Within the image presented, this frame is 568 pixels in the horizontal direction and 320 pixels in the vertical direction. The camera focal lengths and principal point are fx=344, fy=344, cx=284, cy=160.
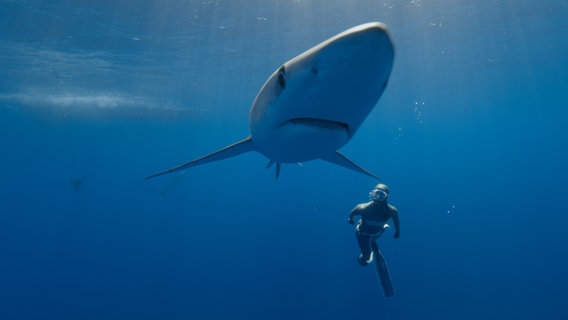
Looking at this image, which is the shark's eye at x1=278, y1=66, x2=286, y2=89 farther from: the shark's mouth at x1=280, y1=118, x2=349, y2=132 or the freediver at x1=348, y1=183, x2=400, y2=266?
the freediver at x1=348, y1=183, x2=400, y2=266

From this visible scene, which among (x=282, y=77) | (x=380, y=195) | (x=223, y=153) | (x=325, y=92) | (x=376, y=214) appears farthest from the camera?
(x=376, y=214)

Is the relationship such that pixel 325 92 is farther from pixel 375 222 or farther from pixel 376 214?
pixel 375 222

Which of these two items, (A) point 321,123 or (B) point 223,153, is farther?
(B) point 223,153

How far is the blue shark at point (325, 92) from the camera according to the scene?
1902 mm

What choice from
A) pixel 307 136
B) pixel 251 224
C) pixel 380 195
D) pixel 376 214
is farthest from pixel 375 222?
pixel 251 224

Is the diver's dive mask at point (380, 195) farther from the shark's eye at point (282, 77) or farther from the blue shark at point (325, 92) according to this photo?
the shark's eye at point (282, 77)

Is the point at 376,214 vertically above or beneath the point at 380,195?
beneath

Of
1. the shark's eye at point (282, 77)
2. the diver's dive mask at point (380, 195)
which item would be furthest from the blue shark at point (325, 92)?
the diver's dive mask at point (380, 195)

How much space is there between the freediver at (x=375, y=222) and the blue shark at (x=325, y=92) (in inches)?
174

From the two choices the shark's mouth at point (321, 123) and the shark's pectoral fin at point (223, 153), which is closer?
the shark's mouth at point (321, 123)

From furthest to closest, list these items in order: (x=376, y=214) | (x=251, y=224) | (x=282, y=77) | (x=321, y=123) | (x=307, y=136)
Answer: (x=251, y=224)
(x=376, y=214)
(x=307, y=136)
(x=321, y=123)
(x=282, y=77)

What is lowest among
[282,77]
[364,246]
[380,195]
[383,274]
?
[383,274]

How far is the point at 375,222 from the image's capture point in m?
7.68

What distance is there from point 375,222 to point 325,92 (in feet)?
19.7
